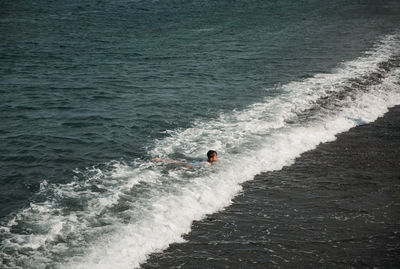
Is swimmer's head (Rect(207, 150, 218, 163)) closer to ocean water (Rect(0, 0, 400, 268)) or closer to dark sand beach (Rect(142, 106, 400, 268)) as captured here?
ocean water (Rect(0, 0, 400, 268))

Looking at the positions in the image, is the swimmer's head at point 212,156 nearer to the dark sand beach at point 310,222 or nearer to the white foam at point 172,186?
the white foam at point 172,186

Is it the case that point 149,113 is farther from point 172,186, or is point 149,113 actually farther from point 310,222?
point 310,222

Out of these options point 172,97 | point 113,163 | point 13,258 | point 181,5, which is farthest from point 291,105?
point 181,5

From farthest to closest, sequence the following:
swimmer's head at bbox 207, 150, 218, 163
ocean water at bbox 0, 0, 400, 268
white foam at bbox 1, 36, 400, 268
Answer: swimmer's head at bbox 207, 150, 218, 163 → ocean water at bbox 0, 0, 400, 268 → white foam at bbox 1, 36, 400, 268

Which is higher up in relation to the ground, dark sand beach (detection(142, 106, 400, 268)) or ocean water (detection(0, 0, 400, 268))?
ocean water (detection(0, 0, 400, 268))

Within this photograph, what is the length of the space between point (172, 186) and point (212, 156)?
7.03 ft

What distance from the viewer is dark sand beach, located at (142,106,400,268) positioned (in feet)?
39.7

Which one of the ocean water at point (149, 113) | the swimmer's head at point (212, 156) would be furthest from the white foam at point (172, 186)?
the swimmer's head at point (212, 156)

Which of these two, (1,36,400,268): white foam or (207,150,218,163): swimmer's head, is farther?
(207,150,218,163): swimmer's head

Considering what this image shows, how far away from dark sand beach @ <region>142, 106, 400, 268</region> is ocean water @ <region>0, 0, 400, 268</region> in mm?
780

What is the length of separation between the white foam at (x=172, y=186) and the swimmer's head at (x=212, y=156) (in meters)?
0.37

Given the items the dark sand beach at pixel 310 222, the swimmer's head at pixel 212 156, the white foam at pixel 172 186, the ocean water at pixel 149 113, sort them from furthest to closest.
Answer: the swimmer's head at pixel 212 156
the ocean water at pixel 149 113
the white foam at pixel 172 186
the dark sand beach at pixel 310 222

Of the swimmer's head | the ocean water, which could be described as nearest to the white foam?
the ocean water

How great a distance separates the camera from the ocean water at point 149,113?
542 inches
